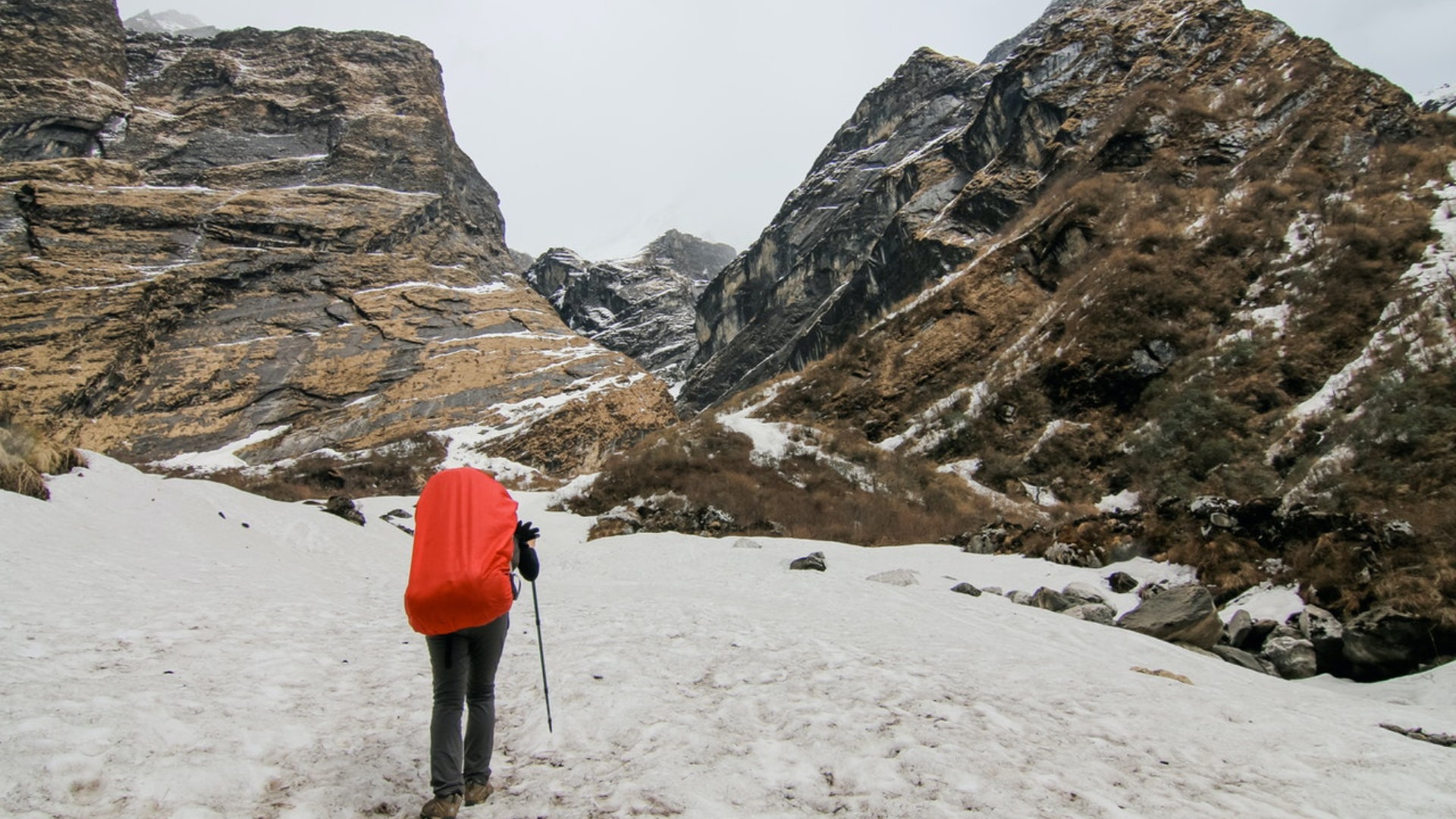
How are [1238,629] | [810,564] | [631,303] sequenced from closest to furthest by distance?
Answer: [1238,629]
[810,564]
[631,303]

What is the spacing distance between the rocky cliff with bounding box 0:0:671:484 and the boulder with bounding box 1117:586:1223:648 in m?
44.4

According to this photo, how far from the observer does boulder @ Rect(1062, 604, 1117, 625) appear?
24.6ft

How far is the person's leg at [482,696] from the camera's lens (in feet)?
9.62

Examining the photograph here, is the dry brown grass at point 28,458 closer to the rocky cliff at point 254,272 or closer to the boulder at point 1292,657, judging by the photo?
the boulder at point 1292,657

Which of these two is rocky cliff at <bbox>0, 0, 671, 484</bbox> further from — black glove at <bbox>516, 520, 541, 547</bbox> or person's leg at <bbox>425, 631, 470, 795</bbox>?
person's leg at <bbox>425, 631, 470, 795</bbox>

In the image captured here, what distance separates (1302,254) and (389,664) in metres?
27.0

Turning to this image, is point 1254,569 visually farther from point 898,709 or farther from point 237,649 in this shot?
point 237,649

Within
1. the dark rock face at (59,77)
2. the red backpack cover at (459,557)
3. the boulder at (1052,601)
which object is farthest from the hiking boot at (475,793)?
the dark rock face at (59,77)

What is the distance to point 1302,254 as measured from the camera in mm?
21047

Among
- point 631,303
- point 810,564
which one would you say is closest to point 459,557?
point 810,564

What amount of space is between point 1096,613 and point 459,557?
285 inches

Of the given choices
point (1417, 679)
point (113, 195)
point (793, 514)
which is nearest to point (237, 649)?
point (1417, 679)

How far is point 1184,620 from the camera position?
22.0 ft

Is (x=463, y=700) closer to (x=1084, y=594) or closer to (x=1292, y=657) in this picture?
(x=1292, y=657)
